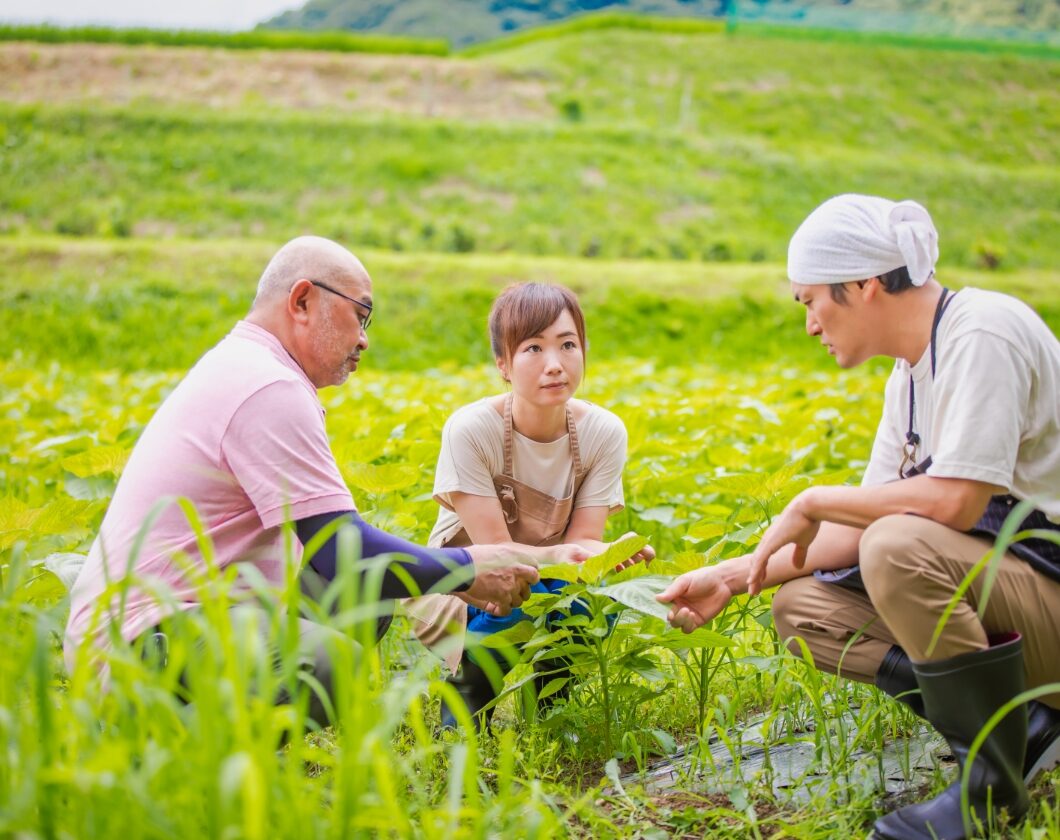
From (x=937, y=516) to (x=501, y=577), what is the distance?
0.79 metres

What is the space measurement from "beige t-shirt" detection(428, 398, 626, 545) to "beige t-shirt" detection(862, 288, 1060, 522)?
2.64 feet

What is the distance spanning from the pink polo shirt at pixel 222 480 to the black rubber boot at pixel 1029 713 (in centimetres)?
98

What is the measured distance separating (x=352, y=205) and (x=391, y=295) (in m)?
5.23

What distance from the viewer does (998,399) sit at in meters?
1.59

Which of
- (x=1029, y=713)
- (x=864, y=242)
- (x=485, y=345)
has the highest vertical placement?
(x=864, y=242)

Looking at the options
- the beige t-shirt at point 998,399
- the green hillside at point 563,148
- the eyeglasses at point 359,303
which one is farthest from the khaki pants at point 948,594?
the green hillside at point 563,148

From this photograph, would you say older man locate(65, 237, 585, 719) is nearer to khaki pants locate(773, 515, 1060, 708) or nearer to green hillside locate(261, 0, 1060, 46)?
khaki pants locate(773, 515, 1060, 708)

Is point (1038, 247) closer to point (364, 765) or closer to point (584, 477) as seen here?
point (584, 477)

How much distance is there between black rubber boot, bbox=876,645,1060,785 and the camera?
5.79ft

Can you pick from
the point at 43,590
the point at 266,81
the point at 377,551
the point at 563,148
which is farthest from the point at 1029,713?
the point at 266,81

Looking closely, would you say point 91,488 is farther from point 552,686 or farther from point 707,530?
point 707,530

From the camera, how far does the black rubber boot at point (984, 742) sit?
157cm

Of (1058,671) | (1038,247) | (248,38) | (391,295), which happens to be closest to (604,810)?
(1058,671)

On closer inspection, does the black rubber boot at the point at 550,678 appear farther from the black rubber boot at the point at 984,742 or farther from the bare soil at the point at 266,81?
the bare soil at the point at 266,81
